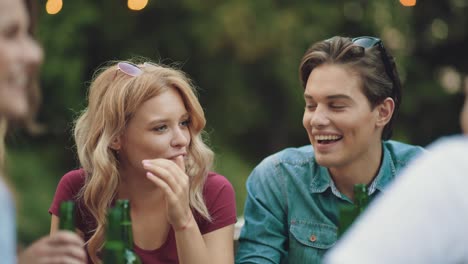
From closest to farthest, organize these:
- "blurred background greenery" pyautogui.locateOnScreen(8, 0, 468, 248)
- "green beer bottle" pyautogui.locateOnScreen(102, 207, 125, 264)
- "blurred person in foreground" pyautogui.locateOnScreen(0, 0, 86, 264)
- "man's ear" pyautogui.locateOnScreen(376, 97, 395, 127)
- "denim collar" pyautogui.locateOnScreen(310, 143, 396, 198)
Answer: "blurred person in foreground" pyautogui.locateOnScreen(0, 0, 86, 264) < "green beer bottle" pyautogui.locateOnScreen(102, 207, 125, 264) < "denim collar" pyautogui.locateOnScreen(310, 143, 396, 198) < "man's ear" pyautogui.locateOnScreen(376, 97, 395, 127) < "blurred background greenery" pyautogui.locateOnScreen(8, 0, 468, 248)

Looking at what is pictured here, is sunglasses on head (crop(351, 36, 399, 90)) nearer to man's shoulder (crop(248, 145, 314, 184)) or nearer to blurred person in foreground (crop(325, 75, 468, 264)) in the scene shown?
man's shoulder (crop(248, 145, 314, 184))

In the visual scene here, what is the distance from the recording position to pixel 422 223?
1039 millimetres

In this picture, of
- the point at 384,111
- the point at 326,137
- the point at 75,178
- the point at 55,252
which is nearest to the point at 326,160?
the point at 326,137

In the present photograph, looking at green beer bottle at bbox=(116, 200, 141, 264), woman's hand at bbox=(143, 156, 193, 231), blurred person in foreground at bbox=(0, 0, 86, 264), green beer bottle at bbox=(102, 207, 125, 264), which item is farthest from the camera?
woman's hand at bbox=(143, 156, 193, 231)

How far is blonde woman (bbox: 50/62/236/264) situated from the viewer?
2.61 m

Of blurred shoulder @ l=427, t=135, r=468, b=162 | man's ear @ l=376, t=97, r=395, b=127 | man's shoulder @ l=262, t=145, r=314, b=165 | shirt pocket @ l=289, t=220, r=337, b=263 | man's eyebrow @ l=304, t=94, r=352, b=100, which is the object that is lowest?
shirt pocket @ l=289, t=220, r=337, b=263

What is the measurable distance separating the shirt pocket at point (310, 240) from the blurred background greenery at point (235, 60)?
526 cm

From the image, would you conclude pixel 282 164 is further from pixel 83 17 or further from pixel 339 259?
pixel 83 17

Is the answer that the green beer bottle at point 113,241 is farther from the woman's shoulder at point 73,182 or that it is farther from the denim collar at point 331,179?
the denim collar at point 331,179

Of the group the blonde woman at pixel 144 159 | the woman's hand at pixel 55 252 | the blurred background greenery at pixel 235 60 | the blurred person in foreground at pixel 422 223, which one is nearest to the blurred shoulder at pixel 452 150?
the blurred person in foreground at pixel 422 223

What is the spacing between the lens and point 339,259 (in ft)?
3.49

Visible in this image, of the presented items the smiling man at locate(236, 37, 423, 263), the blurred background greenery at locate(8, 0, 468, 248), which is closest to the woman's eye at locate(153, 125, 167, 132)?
the smiling man at locate(236, 37, 423, 263)

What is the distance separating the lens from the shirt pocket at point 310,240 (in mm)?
2660

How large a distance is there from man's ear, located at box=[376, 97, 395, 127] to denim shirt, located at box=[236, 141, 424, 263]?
A: 0.11 metres
